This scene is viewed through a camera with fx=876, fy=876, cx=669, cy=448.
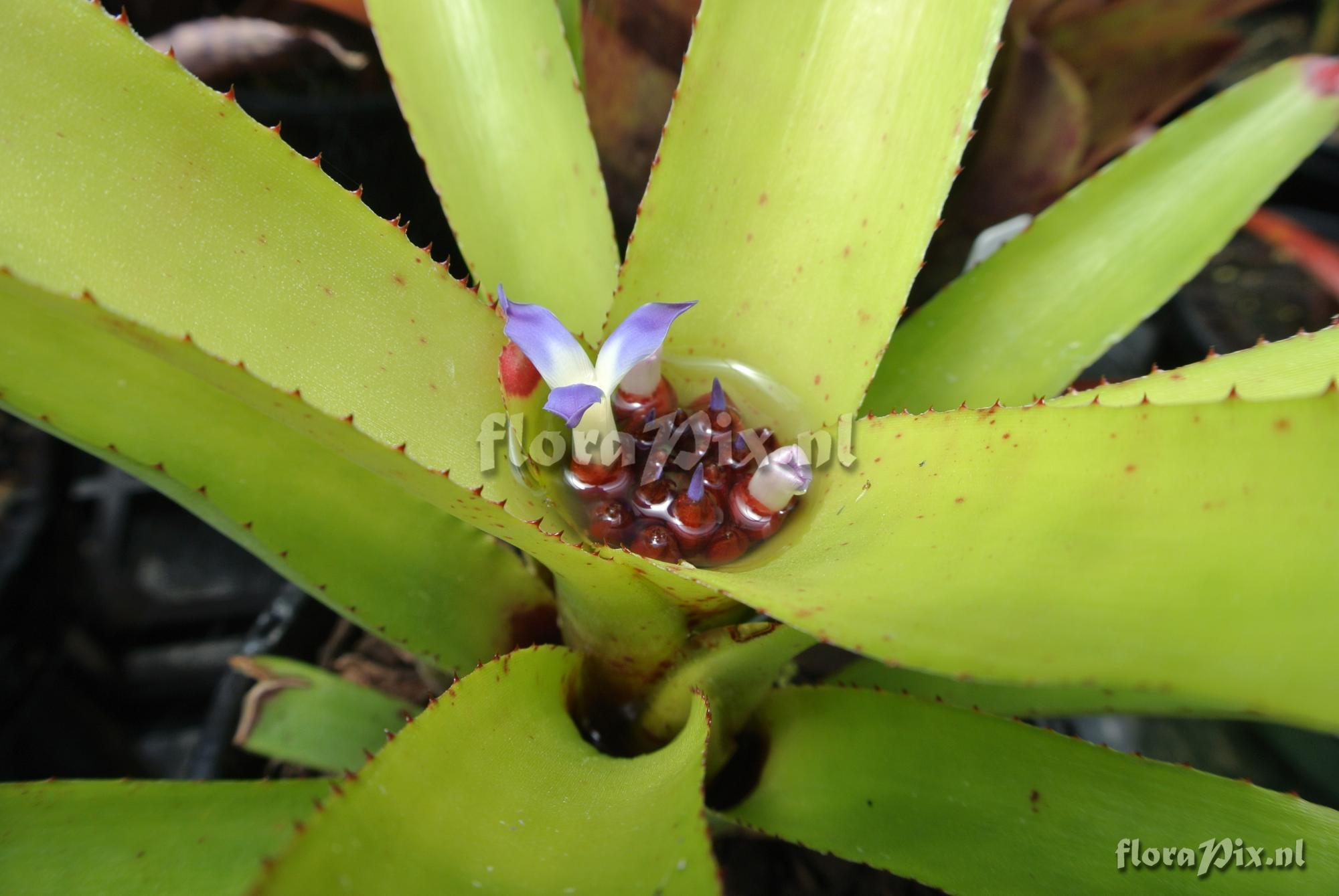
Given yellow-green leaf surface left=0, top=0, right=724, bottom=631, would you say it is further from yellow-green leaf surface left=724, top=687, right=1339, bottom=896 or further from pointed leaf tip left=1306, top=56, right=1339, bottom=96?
pointed leaf tip left=1306, top=56, right=1339, bottom=96

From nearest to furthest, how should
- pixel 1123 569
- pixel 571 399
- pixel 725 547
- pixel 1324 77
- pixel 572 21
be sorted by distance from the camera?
1. pixel 1123 569
2. pixel 571 399
3. pixel 725 547
4. pixel 1324 77
5. pixel 572 21

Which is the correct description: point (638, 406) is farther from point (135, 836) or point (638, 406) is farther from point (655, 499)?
point (135, 836)

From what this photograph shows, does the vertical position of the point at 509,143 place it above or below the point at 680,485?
above

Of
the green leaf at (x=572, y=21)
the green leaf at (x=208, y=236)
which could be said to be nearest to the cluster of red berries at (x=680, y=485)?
the green leaf at (x=208, y=236)

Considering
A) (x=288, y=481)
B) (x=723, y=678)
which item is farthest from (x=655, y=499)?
(x=288, y=481)

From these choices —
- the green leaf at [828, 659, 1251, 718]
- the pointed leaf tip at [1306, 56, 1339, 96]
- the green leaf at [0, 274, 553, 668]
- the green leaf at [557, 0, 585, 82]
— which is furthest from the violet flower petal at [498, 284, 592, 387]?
the pointed leaf tip at [1306, 56, 1339, 96]

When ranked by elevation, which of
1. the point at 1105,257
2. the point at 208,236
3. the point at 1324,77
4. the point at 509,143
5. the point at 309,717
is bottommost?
the point at 309,717

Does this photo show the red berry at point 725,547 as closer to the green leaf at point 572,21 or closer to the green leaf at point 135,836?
the green leaf at point 135,836
